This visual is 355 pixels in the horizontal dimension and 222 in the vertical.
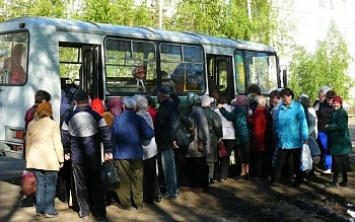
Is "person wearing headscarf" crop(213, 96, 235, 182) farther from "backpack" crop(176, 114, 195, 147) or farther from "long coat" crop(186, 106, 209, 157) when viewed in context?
"backpack" crop(176, 114, 195, 147)

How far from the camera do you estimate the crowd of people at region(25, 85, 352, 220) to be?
9156mm

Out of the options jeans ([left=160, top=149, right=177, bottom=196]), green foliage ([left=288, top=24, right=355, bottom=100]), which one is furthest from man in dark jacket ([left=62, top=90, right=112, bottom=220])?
green foliage ([left=288, top=24, right=355, bottom=100])

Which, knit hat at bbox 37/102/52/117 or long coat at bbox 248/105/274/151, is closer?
knit hat at bbox 37/102/52/117

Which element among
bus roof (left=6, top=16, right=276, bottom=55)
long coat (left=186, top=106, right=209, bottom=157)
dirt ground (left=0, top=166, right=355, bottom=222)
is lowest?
dirt ground (left=0, top=166, right=355, bottom=222)

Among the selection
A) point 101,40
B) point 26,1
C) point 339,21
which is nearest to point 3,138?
point 101,40

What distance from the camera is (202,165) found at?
11.5 meters

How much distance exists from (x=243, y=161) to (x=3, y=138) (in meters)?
4.85

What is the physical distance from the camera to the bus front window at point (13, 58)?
469 inches

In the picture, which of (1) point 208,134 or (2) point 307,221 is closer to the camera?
(2) point 307,221

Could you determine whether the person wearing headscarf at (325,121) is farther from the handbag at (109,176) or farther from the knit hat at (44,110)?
the knit hat at (44,110)

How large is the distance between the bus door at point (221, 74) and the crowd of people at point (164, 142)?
2269 millimetres

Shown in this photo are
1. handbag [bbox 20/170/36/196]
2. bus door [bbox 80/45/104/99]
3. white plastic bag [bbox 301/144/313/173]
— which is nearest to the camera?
handbag [bbox 20/170/36/196]

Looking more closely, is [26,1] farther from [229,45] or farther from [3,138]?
[3,138]

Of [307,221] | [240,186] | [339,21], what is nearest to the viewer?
[307,221]
